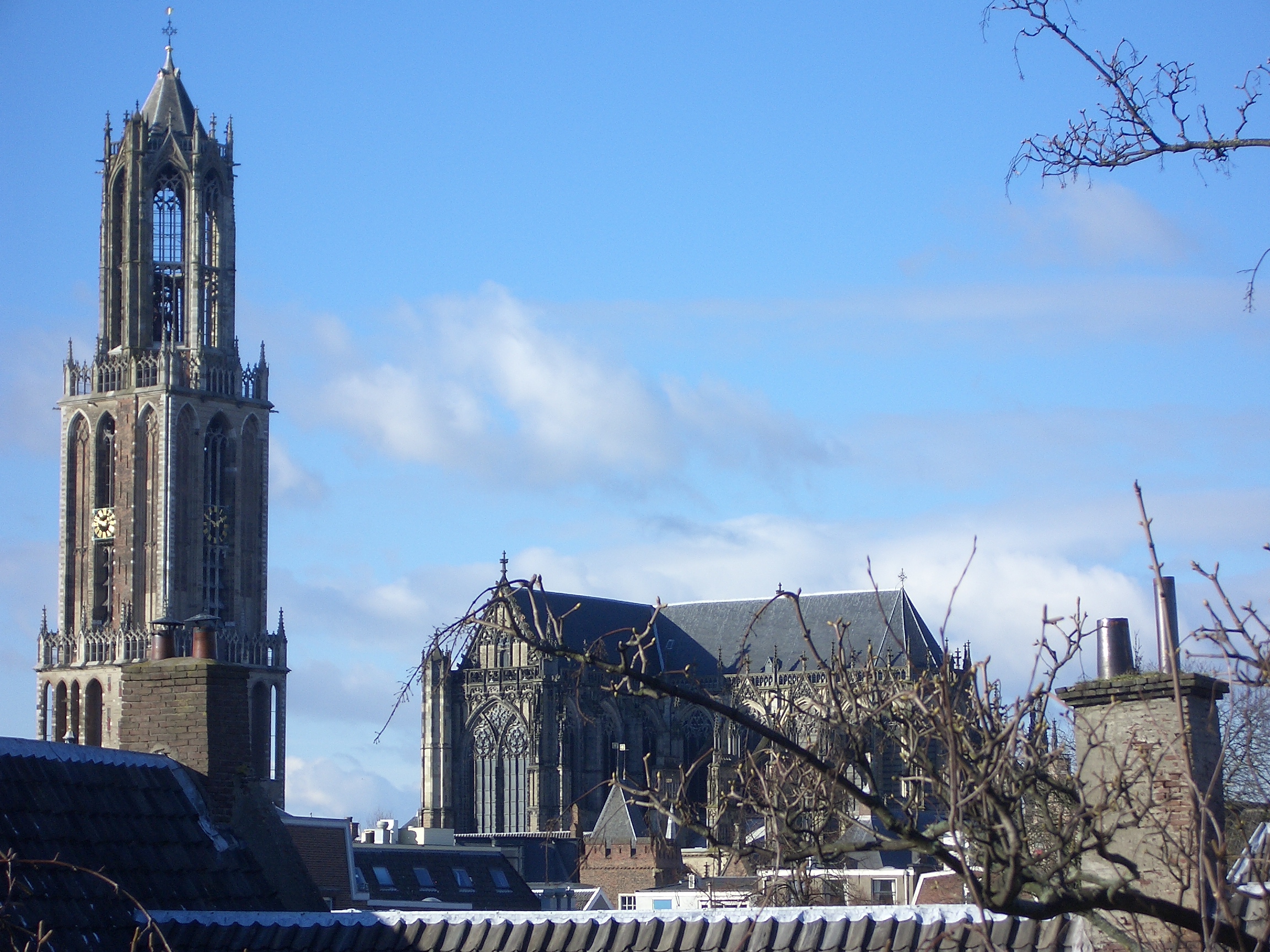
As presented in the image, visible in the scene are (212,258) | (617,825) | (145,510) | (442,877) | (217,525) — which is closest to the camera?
(442,877)

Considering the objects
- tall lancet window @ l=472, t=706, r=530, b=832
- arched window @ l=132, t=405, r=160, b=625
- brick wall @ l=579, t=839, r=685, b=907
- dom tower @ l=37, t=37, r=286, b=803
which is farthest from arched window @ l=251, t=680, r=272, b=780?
brick wall @ l=579, t=839, r=685, b=907

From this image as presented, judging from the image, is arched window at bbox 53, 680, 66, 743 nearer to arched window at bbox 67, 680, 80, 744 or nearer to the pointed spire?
arched window at bbox 67, 680, 80, 744

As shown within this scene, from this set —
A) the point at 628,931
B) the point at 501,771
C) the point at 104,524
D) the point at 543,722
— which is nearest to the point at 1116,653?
the point at 628,931

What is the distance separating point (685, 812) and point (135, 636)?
7411 centimetres

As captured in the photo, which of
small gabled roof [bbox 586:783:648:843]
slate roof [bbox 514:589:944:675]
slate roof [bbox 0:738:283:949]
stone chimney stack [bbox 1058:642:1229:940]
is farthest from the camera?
slate roof [bbox 514:589:944:675]

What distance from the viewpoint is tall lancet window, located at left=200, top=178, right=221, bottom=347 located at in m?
80.6

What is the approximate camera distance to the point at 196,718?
12.7 m

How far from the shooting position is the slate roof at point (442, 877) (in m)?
51.4

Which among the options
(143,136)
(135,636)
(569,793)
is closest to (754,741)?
(569,793)

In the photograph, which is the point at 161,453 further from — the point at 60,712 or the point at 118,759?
the point at 118,759

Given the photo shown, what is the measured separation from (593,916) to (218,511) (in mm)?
72089

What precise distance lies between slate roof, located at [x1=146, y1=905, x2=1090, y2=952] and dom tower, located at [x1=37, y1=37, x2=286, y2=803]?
67.0 meters

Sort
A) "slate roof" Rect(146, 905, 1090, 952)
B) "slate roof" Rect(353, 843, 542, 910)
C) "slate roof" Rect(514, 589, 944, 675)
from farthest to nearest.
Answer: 1. "slate roof" Rect(514, 589, 944, 675)
2. "slate roof" Rect(353, 843, 542, 910)
3. "slate roof" Rect(146, 905, 1090, 952)

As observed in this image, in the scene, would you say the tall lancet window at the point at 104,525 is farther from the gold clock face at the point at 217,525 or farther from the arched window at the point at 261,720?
the arched window at the point at 261,720
